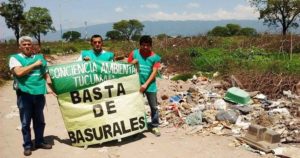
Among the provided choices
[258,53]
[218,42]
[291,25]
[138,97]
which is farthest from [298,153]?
[291,25]

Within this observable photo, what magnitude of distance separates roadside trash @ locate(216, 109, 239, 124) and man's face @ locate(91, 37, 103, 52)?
290cm

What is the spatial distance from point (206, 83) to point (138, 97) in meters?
5.53

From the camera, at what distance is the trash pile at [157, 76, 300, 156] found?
741cm

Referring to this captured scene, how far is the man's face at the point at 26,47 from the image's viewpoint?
5750 millimetres

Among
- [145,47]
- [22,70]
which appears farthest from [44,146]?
[145,47]

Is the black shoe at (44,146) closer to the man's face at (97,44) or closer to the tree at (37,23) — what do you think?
the man's face at (97,44)

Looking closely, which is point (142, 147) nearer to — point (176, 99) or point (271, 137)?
point (271, 137)

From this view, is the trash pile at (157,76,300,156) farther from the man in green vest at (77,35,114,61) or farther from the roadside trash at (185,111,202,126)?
the man in green vest at (77,35,114,61)

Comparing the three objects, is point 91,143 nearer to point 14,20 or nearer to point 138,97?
point 138,97

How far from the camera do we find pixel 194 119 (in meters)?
7.88

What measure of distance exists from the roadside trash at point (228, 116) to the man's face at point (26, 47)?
13.0ft

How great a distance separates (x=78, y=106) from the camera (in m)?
6.40

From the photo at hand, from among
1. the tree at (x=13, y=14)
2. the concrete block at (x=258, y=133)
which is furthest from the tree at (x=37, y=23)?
the concrete block at (x=258, y=133)

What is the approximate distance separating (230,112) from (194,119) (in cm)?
75
